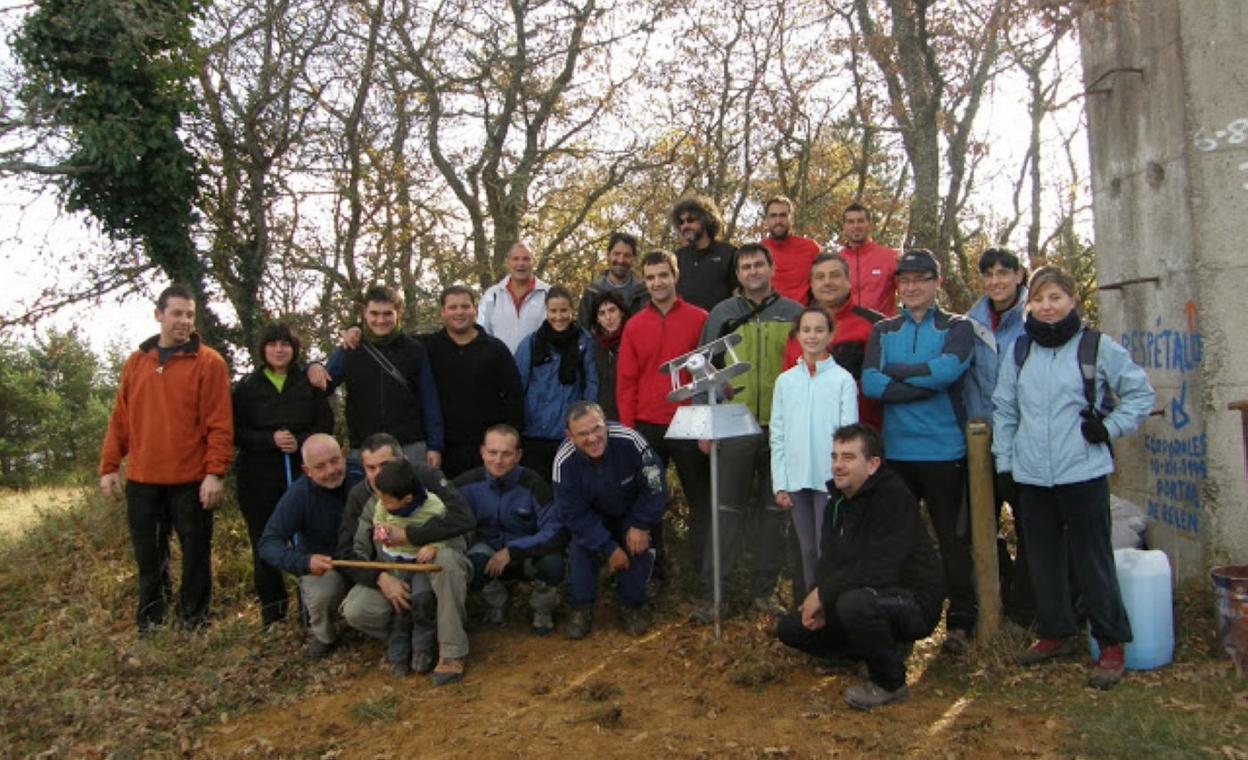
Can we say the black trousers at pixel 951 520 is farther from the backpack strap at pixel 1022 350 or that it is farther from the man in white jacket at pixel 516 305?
the man in white jacket at pixel 516 305

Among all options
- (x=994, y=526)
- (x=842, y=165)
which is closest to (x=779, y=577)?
(x=994, y=526)

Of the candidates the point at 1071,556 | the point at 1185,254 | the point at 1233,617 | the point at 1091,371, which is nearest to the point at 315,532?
the point at 1071,556

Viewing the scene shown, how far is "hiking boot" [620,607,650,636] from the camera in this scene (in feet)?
17.3

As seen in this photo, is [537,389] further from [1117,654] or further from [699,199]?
[1117,654]

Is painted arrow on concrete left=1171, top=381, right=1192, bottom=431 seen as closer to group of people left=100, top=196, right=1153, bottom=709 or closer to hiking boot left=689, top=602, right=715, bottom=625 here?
group of people left=100, top=196, right=1153, bottom=709

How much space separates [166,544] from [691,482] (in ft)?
10.7

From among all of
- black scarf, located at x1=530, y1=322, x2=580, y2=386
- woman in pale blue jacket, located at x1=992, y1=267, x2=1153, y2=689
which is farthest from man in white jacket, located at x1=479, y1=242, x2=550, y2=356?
woman in pale blue jacket, located at x1=992, y1=267, x2=1153, y2=689

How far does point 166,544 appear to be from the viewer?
5.64 metres

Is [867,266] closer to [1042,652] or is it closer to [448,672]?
[1042,652]

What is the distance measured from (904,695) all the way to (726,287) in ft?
9.59

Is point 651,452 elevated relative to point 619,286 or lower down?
lower down

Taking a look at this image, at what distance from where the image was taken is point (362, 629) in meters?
4.98

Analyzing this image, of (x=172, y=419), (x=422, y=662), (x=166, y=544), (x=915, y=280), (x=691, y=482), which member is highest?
(x=915, y=280)

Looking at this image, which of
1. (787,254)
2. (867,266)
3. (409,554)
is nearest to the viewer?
(409,554)
